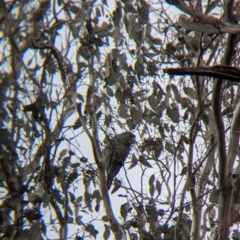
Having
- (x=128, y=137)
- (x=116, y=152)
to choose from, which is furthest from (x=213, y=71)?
(x=128, y=137)

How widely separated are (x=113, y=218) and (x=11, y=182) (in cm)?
152

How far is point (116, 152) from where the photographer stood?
446 centimetres

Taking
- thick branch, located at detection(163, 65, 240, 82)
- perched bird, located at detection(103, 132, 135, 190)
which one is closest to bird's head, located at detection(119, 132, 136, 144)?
perched bird, located at detection(103, 132, 135, 190)

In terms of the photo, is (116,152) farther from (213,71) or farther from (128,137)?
(213,71)

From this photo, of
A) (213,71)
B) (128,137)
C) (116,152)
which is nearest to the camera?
(213,71)

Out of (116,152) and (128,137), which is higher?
(128,137)

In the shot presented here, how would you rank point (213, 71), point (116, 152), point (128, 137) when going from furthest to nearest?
1. point (128, 137)
2. point (116, 152)
3. point (213, 71)

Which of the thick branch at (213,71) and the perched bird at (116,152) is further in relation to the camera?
the perched bird at (116,152)

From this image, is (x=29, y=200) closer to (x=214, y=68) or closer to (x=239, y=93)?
(x=214, y=68)

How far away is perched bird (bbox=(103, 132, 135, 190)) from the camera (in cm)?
458

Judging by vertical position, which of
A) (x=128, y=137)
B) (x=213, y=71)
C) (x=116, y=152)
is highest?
(x=128, y=137)

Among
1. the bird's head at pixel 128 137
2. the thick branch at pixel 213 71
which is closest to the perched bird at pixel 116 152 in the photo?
the bird's head at pixel 128 137

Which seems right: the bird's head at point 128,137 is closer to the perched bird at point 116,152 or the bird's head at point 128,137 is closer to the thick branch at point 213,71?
the perched bird at point 116,152

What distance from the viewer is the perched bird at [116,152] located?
4.58 metres
